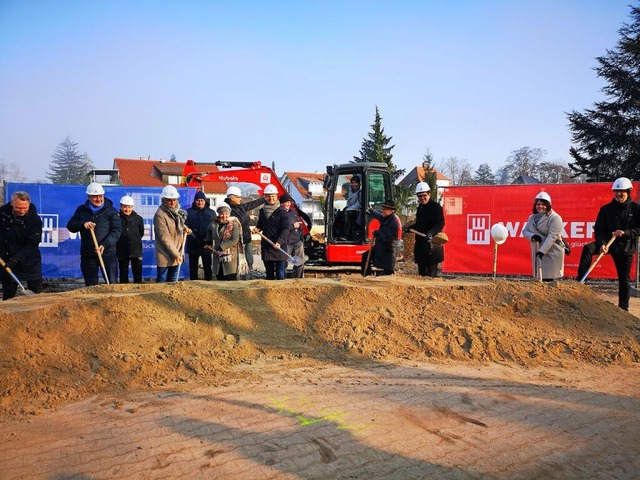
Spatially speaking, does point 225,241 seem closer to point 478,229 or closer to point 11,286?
point 11,286

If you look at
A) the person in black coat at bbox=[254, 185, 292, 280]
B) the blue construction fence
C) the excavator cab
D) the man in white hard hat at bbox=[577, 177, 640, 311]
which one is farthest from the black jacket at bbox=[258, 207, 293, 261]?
the man in white hard hat at bbox=[577, 177, 640, 311]

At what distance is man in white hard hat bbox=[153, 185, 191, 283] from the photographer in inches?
301

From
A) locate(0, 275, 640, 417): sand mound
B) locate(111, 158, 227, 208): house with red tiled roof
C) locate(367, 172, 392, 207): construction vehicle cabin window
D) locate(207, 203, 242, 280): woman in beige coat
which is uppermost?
locate(111, 158, 227, 208): house with red tiled roof

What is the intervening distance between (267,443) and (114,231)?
5.09 meters

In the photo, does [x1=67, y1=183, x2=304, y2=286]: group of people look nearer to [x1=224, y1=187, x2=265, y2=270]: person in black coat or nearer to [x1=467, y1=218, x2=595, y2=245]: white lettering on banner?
[x1=224, y1=187, x2=265, y2=270]: person in black coat

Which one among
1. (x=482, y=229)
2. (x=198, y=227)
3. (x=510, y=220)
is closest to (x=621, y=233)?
(x=510, y=220)

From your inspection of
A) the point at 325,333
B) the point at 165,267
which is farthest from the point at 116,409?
the point at 165,267

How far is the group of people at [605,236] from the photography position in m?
7.41

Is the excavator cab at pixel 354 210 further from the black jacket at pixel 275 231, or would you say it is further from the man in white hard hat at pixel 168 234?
the man in white hard hat at pixel 168 234

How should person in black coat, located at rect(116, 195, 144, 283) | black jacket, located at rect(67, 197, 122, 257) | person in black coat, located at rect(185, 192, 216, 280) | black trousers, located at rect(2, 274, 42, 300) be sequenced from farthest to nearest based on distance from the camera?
person in black coat, located at rect(185, 192, 216, 280), person in black coat, located at rect(116, 195, 144, 283), black jacket, located at rect(67, 197, 122, 257), black trousers, located at rect(2, 274, 42, 300)

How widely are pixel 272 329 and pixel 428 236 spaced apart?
3.51 meters

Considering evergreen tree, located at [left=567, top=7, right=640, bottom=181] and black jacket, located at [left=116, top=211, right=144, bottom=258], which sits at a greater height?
evergreen tree, located at [left=567, top=7, right=640, bottom=181]

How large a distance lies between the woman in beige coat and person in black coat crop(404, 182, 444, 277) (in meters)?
2.79

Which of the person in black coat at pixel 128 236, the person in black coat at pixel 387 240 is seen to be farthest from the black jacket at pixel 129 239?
the person in black coat at pixel 387 240
